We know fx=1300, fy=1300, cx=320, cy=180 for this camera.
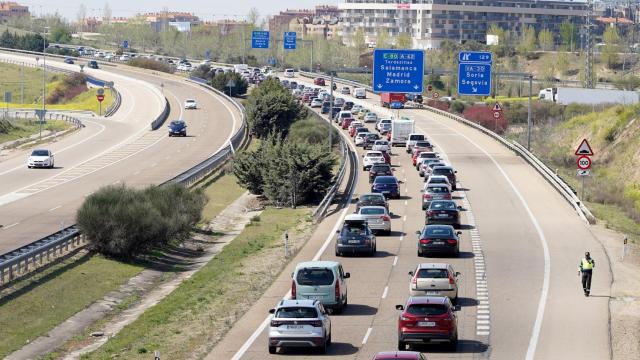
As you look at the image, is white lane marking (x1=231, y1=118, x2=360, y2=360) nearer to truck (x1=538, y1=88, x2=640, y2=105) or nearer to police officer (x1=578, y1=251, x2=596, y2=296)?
police officer (x1=578, y1=251, x2=596, y2=296)

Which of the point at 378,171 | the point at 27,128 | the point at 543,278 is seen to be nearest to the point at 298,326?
the point at 543,278

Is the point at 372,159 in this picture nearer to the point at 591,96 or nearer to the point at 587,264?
the point at 587,264

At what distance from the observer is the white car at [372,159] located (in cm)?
7500

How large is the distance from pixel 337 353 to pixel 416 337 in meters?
1.89

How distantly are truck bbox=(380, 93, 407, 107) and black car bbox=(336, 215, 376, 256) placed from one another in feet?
280

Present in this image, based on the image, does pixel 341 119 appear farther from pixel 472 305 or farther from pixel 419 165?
pixel 472 305

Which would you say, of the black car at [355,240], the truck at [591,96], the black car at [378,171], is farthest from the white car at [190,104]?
the black car at [355,240]

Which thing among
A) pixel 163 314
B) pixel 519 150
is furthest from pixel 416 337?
pixel 519 150

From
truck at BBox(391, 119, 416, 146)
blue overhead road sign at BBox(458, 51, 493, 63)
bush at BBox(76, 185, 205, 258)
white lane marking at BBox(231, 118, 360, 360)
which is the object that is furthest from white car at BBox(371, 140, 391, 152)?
bush at BBox(76, 185, 205, 258)

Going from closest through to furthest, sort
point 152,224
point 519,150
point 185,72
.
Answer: point 152,224 < point 519,150 < point 185,72

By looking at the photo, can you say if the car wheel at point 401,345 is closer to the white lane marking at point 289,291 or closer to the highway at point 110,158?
the white lane marking at point 289,291

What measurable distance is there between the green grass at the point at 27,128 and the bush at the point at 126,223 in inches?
2094

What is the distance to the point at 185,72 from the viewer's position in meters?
186

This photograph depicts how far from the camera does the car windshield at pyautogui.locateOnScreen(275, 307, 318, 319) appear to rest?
28.1 metres
